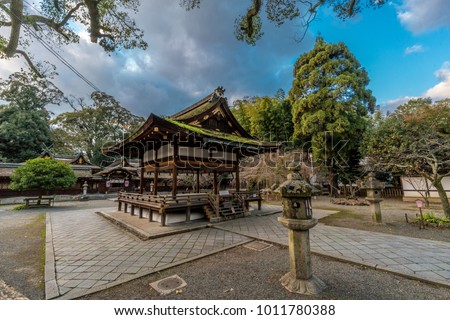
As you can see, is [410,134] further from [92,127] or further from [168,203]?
[92,127]

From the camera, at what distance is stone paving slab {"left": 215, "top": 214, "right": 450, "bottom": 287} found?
4.00 metres

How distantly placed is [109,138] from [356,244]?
46.6 metres

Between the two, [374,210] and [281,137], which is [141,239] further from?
[281,137]

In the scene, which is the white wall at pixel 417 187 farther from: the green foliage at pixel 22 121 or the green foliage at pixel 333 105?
the green foliage at pixel 22 121

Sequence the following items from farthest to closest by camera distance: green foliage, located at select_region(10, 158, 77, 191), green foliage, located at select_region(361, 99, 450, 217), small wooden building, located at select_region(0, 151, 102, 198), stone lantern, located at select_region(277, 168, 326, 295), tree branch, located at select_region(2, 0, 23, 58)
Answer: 1. small wooden building, located at select_region(0, 151, 102, 198)
2. green foliage, located at select_region(10, 158, 77, 191)
3. green foliage, located at select_region(361, 99, 450, 217)
4. tree branch, located at select_region(2, 0, 23, 58)
5. stone lantern, located at select_region(277, 168, 326, 295)

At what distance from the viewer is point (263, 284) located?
357 cm

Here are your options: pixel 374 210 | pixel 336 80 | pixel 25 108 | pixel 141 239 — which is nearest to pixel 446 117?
pixel 336 80

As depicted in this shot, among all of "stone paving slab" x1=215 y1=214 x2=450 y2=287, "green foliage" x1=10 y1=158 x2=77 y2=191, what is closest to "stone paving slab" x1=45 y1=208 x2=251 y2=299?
"stone paving slab" x1=215 y1=214 x2=450 y2=287

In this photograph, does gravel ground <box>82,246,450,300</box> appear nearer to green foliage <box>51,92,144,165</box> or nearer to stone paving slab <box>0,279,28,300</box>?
stone paving slab <box>0,279,28,300</box>

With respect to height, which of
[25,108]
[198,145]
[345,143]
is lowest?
[198,145]

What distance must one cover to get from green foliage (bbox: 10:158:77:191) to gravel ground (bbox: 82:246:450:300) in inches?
701

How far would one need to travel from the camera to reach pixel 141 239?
6.69 m

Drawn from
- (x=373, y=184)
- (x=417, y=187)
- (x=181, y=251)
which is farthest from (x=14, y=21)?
(x=417, y=187)

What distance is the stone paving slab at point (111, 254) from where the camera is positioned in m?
3.83
